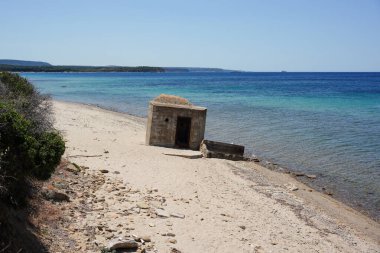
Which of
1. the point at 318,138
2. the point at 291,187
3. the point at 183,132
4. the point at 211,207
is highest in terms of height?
the point at 183,132

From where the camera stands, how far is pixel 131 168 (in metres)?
14.6

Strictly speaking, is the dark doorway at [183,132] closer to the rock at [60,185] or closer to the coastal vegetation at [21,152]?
the rock at [60,185]

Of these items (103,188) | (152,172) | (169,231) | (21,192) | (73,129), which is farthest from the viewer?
(73,129)

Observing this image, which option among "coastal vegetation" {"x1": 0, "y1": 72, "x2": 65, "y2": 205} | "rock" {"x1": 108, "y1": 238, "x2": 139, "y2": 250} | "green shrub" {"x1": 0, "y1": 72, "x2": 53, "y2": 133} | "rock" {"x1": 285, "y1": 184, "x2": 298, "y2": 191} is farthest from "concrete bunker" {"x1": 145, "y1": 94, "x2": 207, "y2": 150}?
"rock" {"x1": 108, "y1": 238, "x2": 139, "y2": 250}

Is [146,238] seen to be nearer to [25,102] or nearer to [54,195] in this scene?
[54,195]

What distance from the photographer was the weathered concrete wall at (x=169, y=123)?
1919 centimetres

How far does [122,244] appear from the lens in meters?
8.06

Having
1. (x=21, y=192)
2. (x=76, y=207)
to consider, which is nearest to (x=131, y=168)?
(x=76, y=207)

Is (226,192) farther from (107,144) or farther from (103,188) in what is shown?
(107,144)

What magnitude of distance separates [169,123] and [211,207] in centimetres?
843

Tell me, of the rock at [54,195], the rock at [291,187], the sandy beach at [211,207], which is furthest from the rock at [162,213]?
the rock at [291,187]

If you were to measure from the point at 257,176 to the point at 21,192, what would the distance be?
997 centimetres

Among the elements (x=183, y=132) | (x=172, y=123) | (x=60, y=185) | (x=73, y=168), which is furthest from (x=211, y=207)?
(x=183, y=132)

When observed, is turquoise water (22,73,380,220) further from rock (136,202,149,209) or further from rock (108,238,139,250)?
rock (108,238,139,250)
